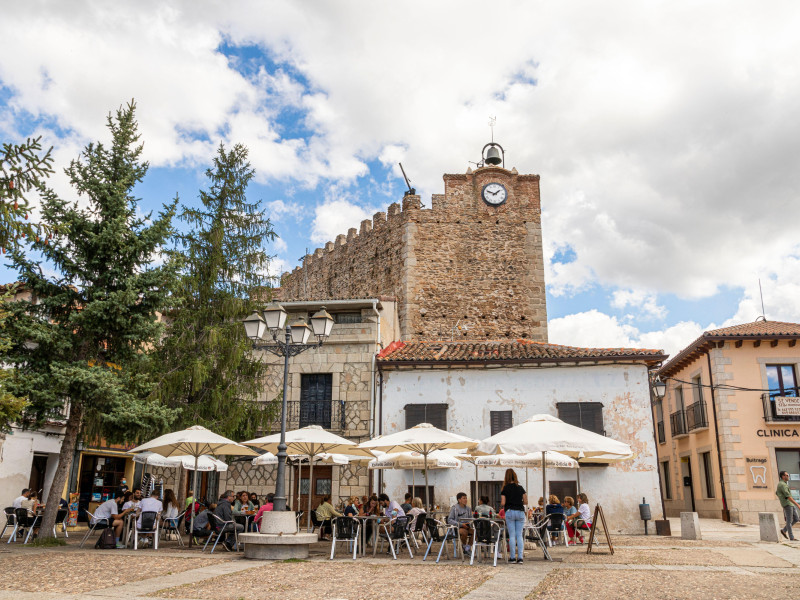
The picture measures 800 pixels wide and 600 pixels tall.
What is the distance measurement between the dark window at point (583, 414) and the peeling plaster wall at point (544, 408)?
6.7 inches

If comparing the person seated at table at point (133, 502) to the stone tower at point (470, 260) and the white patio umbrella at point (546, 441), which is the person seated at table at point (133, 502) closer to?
the white patio umbrella at point (546, 441)

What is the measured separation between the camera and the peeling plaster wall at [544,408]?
1702cm

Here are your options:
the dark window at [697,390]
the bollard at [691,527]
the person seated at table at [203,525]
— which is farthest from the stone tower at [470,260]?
the person seated at table at [203,525]

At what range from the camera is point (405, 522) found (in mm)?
10938

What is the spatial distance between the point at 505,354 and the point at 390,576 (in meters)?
10.8

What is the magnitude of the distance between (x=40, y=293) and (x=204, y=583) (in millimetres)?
7832

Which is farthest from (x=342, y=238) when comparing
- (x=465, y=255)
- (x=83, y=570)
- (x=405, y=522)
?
(x=83, y=570)

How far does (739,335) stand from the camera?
20.8 meters

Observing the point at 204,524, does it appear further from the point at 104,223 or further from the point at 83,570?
the point at 104,223

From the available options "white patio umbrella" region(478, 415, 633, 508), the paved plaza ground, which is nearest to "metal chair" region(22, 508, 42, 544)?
the paved plaza ground

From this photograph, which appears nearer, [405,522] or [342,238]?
[405,522]

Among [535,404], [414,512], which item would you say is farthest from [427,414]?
[414,512]

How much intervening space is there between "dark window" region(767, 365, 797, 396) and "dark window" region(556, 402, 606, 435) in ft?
23.6

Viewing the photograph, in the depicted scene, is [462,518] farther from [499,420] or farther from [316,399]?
[316,399]
